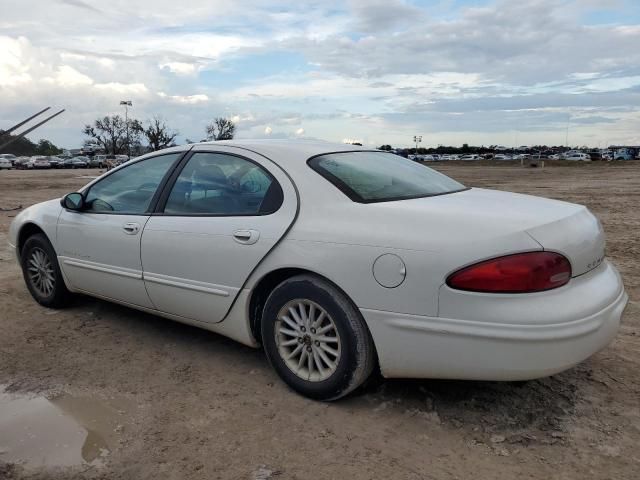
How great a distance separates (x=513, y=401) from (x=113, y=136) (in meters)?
91.9

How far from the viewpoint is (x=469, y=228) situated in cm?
266

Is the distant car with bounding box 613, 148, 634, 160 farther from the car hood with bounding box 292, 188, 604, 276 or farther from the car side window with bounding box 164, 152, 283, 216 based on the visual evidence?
the car side window with bounding box 164, 152, 283, 216

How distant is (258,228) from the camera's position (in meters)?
3.25

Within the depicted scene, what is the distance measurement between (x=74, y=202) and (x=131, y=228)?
79 cm

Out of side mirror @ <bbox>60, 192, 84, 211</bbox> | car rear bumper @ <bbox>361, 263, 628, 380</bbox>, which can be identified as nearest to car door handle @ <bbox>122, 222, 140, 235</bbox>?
side mirror @ <bbox>60, 192, 84, 211</bbox>

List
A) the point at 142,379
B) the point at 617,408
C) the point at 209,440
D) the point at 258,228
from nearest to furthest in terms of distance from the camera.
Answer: the point at 209,440, the point at 617,408, the point at 258,228, the point at 142,379

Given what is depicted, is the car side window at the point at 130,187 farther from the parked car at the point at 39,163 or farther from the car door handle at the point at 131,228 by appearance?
the parked car at the point at 39,163

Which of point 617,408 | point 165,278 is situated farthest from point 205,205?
point 617,408

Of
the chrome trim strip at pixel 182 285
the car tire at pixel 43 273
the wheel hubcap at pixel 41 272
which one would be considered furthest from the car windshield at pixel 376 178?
the wheel hubcap at pixel 41 272

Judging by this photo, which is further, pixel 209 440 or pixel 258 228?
pixel 258 228

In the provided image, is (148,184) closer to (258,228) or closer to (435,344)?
(258,228)

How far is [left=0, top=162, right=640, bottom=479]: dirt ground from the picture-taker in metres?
2.54

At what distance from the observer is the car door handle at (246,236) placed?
324 centimetres

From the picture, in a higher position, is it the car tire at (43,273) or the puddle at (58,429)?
the car tire at (43,273)
